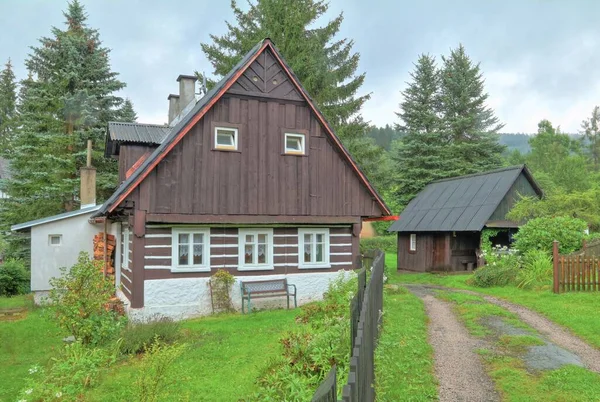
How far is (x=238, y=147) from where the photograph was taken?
48.5 feet

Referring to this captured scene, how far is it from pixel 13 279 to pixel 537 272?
24197 mm

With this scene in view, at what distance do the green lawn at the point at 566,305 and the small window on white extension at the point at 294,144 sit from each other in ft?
27.3

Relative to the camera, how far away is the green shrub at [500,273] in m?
18.0

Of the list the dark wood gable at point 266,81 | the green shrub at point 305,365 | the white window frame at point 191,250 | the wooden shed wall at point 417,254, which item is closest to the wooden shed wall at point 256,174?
the dark wood gable at point 266,81

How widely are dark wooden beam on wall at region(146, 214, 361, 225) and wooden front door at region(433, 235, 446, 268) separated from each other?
1010 cm

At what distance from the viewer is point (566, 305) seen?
13.2 meters

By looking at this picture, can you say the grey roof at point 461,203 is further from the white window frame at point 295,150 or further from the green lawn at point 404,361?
the green lawn at point 404,361

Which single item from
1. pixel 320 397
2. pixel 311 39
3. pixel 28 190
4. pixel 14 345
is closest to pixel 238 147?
pixel 14 345

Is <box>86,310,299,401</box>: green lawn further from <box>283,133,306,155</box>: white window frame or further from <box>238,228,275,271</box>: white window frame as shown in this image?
<box>283,133,306,155</box>: white window frame

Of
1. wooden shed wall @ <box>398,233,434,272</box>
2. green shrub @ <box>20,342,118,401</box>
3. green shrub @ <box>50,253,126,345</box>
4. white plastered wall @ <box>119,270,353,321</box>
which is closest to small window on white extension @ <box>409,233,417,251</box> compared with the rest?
wooden shed wall @ <box>398,233,434,272</box>

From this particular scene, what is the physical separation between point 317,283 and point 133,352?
7.51 meters

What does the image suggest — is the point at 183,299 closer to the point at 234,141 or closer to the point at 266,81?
the point at 234,141

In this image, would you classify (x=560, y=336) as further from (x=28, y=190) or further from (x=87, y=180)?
(x=28, y=190)

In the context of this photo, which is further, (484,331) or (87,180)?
(87,180)
